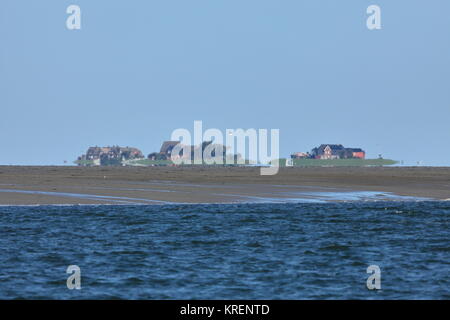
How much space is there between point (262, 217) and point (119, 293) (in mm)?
23960

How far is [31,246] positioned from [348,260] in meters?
13.9

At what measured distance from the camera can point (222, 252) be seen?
32156 millimetres

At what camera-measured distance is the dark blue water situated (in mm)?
24125

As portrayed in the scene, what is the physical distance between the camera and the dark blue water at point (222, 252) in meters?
24.1

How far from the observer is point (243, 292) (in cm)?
2358
